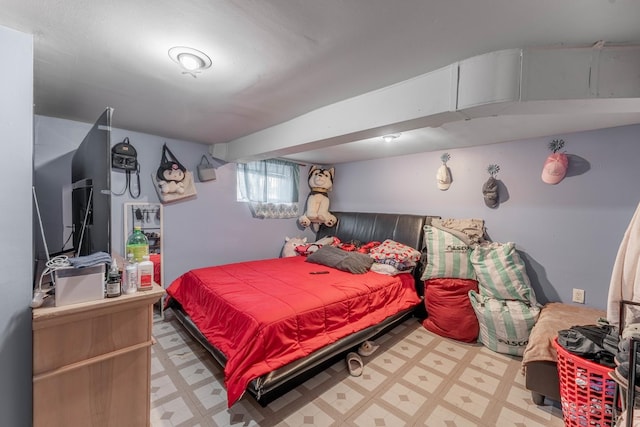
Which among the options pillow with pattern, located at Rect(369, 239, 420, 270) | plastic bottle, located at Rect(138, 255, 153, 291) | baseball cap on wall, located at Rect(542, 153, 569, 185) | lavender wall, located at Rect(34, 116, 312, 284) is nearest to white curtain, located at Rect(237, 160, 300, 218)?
lavender wall, located at Rect(34, 116, 312, 284)

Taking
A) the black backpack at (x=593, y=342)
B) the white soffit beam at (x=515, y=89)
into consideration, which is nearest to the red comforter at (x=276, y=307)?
the black backpack at (x=593, y=342)

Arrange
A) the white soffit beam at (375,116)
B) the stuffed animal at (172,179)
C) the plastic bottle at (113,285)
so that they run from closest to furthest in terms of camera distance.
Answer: the plastic bottle at (113,285) < the white soffit beam at (375,116) < the stuffed animal at (172,179)

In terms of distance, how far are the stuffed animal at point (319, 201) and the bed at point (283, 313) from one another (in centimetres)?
130

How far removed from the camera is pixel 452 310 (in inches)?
108

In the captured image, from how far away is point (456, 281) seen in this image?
2.82 meters

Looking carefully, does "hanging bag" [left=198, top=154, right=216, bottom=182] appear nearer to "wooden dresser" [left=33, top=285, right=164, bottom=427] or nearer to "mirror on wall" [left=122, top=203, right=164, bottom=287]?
"mirror on wall" [left=122, top=203, right=164, bottom=287]

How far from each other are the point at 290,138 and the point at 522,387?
282 centimetres

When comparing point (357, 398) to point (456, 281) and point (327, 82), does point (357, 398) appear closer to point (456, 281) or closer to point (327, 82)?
point (456, 281)

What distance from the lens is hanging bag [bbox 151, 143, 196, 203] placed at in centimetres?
313

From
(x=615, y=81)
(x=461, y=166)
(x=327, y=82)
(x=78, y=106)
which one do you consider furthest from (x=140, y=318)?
(x=461, y=166)

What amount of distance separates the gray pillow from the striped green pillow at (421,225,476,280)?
2.30 feet

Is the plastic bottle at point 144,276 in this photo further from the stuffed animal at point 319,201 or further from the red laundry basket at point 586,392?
the stuffed animal at point 319,201

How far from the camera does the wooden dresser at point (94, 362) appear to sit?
0.97 m

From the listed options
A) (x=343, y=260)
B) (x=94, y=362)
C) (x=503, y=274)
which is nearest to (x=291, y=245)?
(x=343, y=260)
